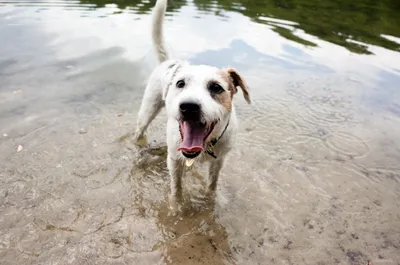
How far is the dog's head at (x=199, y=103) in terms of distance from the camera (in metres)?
2.91

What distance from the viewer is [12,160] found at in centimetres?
496

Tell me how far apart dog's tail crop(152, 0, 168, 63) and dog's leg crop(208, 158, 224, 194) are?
2.00 metres

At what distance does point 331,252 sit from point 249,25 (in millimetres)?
10264

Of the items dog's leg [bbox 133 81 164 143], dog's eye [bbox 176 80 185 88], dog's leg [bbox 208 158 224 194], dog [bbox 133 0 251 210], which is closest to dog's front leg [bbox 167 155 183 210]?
dog [bbox 133 0 251 210]

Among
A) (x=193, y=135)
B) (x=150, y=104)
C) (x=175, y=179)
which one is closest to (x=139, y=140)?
(x=150, y=104)

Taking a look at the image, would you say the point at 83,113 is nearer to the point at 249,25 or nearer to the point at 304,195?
the point at 304,195

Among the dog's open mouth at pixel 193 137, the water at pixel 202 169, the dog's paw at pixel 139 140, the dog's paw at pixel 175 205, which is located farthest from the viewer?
the dog's paw at pixel 139 140

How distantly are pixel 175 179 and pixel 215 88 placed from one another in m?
1.44

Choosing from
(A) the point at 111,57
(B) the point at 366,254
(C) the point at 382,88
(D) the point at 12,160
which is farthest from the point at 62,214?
(C) the point at 382,88

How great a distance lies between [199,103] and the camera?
2.86 m

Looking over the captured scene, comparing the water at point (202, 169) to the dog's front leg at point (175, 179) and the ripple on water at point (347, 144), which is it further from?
the dog's front leg at point (175, 179)

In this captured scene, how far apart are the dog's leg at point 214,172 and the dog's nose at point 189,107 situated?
4.03 ft

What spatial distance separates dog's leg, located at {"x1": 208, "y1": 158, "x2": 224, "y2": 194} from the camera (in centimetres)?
408

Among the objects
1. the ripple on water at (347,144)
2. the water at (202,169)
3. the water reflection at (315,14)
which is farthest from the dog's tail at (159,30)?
the water reflection at (315,14)
